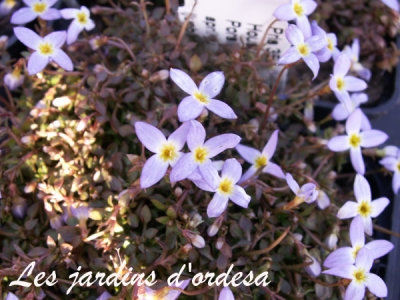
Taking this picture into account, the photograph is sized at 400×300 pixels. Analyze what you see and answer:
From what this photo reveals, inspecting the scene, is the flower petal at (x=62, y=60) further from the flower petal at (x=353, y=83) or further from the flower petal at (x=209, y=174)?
the flower petal at (x=353, y=83)

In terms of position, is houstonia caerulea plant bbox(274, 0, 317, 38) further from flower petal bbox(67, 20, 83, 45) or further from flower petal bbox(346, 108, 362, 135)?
flower petal bbox(67, 20, 83, 45)

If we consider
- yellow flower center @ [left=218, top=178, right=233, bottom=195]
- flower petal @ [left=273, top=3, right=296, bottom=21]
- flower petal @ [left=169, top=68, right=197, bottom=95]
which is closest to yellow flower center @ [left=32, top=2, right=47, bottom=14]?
flower petal @ [left=169, top=68, right=197, bottom=95]

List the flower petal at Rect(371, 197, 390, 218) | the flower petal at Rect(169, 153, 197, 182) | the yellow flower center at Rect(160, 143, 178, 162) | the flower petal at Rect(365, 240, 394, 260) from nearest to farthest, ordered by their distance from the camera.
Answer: the flower petal at Rect(169, 153, 197, 182)
the yellow flower center at Rect(160, 143, 178, 162)
the flower petal at Rect(365, 240, 394, 260)
the flower petal at Rect(371, 197, 390, 218)

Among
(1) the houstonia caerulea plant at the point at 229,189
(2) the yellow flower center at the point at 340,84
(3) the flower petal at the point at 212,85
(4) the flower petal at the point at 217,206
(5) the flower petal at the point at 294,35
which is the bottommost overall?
(4) the flower petal at the point at 217,206

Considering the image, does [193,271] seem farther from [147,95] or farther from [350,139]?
[350,139]

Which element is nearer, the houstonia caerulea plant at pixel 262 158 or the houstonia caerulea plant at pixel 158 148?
the houstonia caerulea plant at pixel 158 148

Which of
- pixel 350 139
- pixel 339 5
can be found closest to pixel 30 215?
pixel 350 139

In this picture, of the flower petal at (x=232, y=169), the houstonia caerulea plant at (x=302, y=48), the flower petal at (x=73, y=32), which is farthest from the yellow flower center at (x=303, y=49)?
the flower petal at (x=73, y=32)

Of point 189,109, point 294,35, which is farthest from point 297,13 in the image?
point 189,109
